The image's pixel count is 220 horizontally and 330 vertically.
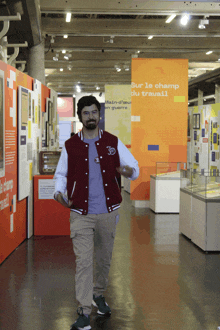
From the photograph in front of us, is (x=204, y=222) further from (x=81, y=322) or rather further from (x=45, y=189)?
(x=81, y=322)

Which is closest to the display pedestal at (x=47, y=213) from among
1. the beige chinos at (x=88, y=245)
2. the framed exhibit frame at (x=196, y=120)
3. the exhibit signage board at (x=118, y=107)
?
the beige chinos at (x=88, y=245)

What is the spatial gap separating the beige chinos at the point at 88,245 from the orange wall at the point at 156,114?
6548 mm

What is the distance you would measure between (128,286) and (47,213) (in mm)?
2651

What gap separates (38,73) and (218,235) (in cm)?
549

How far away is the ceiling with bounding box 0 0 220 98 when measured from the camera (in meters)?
7.91

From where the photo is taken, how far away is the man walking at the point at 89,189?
3.30 m

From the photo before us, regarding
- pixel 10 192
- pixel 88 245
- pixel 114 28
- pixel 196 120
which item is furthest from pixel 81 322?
pixel 196 120

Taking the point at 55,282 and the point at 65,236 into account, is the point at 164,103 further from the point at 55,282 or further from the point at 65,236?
the point at 55,282

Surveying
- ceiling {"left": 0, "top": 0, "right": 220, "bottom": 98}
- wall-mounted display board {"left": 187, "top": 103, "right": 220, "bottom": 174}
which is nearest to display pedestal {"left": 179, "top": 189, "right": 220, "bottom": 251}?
ceiling {"left": 0, "top": 0, "right": 220, "bottom": 98}

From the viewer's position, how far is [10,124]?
5.71 metres

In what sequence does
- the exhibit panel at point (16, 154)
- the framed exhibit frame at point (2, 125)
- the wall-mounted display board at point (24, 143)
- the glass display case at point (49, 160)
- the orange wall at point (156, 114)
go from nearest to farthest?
the framed exhibit frame at point (2, 125) < the exhibit panel at point (16, 154) < the wall-mounted display board at point (24, 143) < the glass display case at point (49, 160) < the orange wall at point (156, 114)

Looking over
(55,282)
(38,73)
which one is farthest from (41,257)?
(38,73)

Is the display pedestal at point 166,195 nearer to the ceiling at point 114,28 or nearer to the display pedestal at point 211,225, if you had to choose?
the display pedestal at point 211,225

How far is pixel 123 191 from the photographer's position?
13133mm
